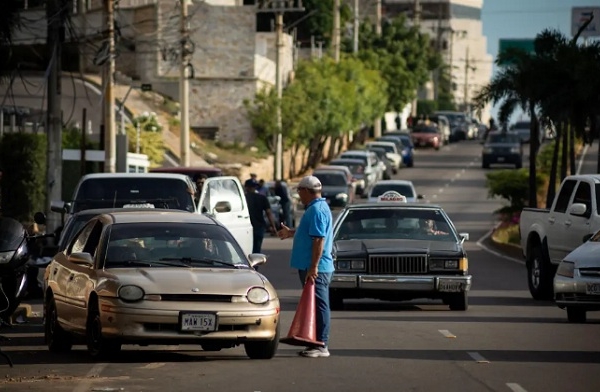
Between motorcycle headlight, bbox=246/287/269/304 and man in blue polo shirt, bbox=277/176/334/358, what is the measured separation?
73 cm

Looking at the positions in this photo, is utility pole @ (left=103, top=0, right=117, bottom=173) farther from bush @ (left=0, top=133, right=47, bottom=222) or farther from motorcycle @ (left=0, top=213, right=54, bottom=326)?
motorcycle @ (left=0, top=213, right=54, bottom=326)

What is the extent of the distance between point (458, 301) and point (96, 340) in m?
8.49

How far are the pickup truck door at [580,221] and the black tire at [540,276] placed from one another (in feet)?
2.54

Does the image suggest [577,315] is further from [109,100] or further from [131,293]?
[109,100]

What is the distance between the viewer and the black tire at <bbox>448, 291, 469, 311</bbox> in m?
23.5

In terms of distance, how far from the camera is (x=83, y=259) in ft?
55.1

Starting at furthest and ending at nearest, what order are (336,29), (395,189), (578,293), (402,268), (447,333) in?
(336,29)
(395,189)
(402,268)
(578,293)
(447,333)

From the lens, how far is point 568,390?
1412 centimetres

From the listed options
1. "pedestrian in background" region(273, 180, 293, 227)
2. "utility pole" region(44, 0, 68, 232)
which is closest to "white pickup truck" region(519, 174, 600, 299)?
"utility pole" region(44, 0, 68, 232)

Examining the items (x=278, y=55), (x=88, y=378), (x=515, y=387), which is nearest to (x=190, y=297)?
(x=88, y=378)

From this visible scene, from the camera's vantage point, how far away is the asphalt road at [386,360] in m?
14.5

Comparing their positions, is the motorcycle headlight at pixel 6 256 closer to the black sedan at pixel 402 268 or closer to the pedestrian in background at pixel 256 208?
the black sedan at pixel 402 268

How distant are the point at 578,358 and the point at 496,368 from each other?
134cm

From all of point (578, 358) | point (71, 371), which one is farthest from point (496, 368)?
point (71, 371)
